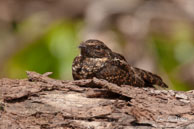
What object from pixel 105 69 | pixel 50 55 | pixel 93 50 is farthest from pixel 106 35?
pixel 105 69

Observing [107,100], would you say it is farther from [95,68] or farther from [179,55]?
[179,55]

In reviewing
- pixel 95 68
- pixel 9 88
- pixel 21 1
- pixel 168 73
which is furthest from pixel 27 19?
pixel 9 88

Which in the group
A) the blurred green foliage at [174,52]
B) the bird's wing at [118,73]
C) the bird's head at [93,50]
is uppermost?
the blurred green foliage at [174,52]

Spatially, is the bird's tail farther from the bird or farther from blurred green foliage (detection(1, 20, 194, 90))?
blurred green foliage (detection(1, 20, 194, 90))

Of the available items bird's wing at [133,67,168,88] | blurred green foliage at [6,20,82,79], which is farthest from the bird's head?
blurred green foliage at [6,20,82,79]

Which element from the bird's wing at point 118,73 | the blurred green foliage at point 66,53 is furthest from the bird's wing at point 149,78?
the blurred green foliage at point 66,53

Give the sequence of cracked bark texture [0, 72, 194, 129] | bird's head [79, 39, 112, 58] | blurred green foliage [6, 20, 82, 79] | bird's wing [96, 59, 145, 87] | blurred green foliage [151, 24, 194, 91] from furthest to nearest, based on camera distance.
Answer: blurred green foliage [151, 24, 194, 91]
blurred green foliage [6, 20, 82, 79]
bird's head [79, 39, 112, 58]
bird's wing [96, 59, 145, 87]
cracked bark texture [0, 72, 194, 129]

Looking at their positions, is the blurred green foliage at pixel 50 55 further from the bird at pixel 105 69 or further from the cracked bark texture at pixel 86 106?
the cracked bark texture at pixel 86 106
